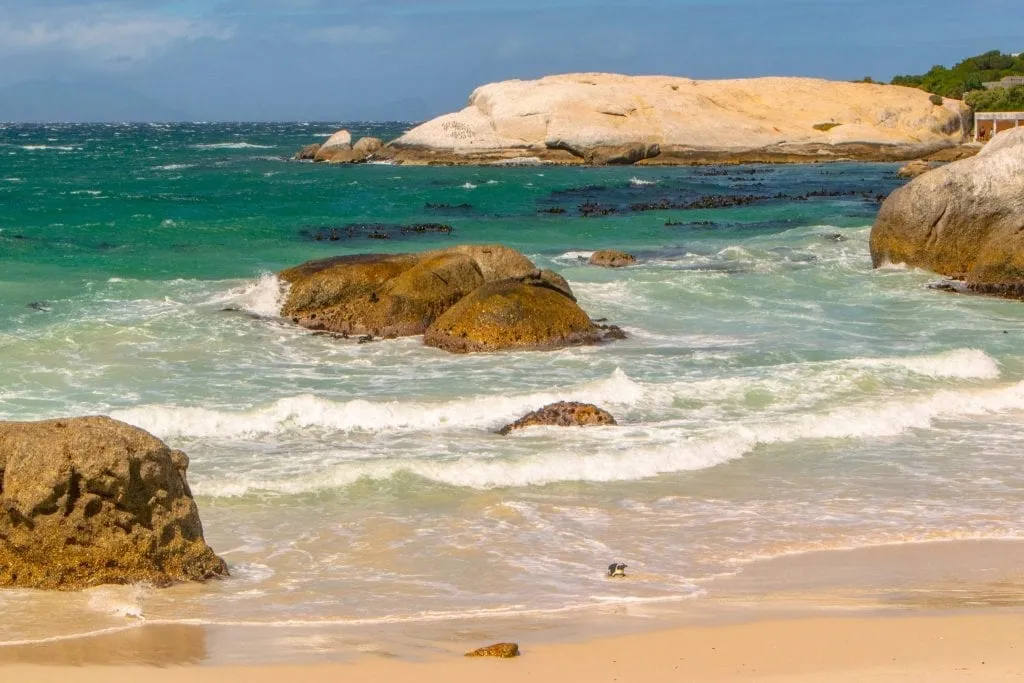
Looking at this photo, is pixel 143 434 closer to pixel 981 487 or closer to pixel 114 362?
pixel 981 487

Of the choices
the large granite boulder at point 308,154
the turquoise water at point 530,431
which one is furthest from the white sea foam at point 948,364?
the large granite boulder at point 308,154

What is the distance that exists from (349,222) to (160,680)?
32.7 metres

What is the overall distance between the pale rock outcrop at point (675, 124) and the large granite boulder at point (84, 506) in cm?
6178

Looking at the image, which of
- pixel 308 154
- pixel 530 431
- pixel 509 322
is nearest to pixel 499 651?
pixel 530 431

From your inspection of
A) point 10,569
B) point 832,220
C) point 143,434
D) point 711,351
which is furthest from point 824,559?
point 832,220

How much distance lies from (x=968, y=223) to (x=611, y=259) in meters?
7.51

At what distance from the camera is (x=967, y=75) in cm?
9925

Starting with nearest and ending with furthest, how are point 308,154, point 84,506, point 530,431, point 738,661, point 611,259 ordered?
point 738,661, point 84,506, point 530,431, point 611,259, point 308,154

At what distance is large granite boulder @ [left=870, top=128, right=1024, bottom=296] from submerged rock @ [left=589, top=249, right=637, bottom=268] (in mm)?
5270

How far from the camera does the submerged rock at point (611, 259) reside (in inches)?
1121

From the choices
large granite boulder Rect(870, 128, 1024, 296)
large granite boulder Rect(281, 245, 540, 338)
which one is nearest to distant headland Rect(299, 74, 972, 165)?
large granite boulder Rect(870, 128, 1024, 296)

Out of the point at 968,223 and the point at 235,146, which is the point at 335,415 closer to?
the point at 968,223

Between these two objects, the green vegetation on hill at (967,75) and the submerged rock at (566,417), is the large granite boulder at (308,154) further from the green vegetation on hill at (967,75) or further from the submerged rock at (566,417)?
the submerged rock at (566,417)

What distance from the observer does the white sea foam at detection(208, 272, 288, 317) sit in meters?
21.5
